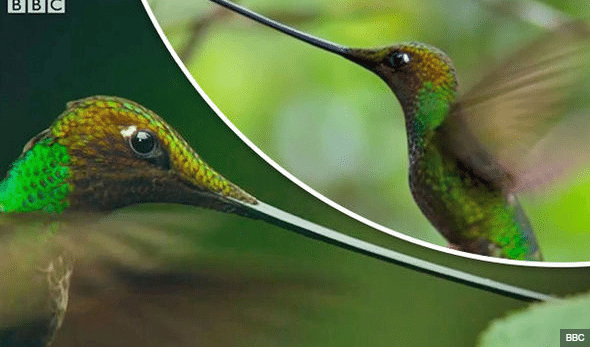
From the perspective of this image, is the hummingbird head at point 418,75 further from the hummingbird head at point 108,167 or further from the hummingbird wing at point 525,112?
the hummingbird head at point 108,167

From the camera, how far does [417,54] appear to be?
1.72 metres

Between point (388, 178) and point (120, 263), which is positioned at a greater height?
point (388, 178)

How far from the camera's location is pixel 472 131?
170 centimetres

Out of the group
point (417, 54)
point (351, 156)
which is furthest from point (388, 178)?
point (417, 54)

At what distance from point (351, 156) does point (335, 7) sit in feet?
0.75

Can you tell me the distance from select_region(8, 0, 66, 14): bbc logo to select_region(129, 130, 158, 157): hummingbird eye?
0.22 meters

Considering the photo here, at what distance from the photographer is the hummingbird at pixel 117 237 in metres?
1.71

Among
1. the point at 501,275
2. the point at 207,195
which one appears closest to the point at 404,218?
the point at 501,275

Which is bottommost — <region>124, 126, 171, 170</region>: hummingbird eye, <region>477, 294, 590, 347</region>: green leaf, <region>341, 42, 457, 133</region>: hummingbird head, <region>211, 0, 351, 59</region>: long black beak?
<region>477, 294, 590, 347</region>: green leaf

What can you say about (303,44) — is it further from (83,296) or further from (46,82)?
(83,296)

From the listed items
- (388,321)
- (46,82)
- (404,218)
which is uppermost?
(46,82)

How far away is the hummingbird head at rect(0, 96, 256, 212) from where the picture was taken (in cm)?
171

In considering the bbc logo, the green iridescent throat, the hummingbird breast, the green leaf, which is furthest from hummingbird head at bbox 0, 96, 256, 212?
the green leaf

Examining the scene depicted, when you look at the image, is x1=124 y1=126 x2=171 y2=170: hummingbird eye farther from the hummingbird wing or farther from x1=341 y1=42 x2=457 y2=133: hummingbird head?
the hummingbird wing
